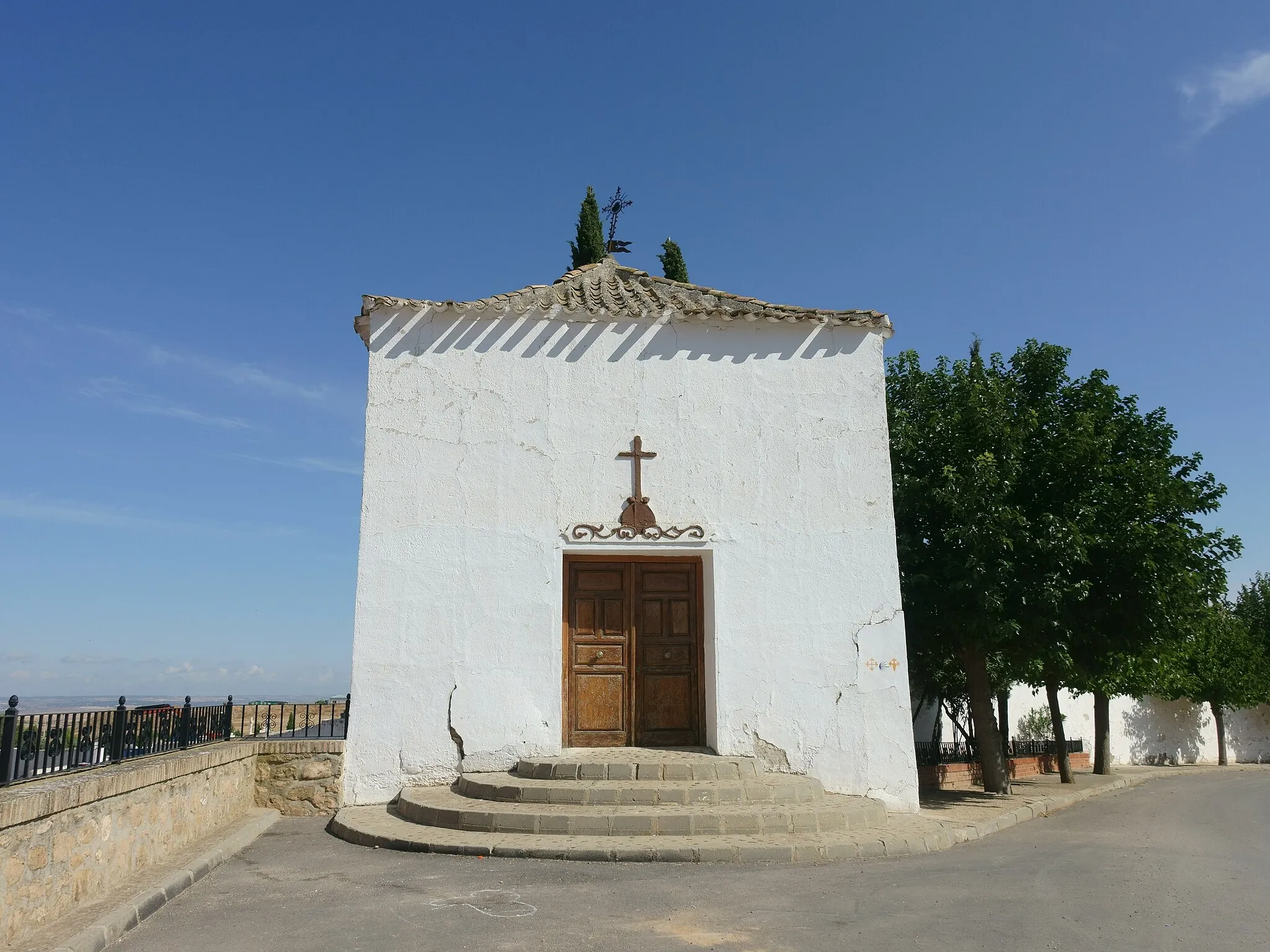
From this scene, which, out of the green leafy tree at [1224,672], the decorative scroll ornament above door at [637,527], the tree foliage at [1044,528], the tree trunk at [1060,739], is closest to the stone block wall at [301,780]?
the decorative scroll ornament above door at [637,527]

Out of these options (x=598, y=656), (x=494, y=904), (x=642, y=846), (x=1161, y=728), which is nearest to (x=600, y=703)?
(x=598, y=656)

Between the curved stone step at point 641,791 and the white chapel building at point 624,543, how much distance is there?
906 mm

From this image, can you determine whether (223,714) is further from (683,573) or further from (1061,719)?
(1061,719)

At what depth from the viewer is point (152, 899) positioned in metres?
5.77

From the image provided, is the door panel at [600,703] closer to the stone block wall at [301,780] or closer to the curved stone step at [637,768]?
the curved stone step at [637,768]

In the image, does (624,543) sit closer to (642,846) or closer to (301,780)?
(642,846)

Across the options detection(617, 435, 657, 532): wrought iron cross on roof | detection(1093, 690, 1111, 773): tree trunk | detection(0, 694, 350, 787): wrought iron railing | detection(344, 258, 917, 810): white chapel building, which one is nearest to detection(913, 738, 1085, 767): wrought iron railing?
detection(1093, 690, 1111, 773): tree trunk

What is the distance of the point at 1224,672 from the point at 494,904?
96.1ft

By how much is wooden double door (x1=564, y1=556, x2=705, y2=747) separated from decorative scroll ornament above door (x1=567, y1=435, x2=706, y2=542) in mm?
425

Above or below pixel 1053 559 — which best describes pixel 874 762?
below

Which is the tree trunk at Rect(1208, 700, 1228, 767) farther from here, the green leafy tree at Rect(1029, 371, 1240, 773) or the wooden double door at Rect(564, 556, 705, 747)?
the wooden double door at Rect(564, 556, 705, 747)

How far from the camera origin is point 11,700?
17.8 ft

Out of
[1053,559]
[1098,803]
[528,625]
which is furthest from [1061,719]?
[528,625]

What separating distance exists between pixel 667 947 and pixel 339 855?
3.81 meters
